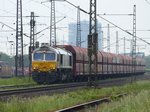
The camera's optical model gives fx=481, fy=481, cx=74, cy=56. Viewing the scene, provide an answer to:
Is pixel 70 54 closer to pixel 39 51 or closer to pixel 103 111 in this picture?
pixel 39 51

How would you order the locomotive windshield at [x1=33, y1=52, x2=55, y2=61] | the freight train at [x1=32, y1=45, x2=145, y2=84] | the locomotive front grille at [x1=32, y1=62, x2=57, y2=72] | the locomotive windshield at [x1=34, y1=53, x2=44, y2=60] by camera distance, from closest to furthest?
the locomotive front grille at [x1=32, y1=62, x2=57, y2=72]
the freight train at [x1=32, y1=45, x2=145, y2=84]
the locomotive windshield at [x1=33, y1=52, x2=55, y2=61]
the locomotive windshield at [x1=34, y1=53, x2=44, y2=60]

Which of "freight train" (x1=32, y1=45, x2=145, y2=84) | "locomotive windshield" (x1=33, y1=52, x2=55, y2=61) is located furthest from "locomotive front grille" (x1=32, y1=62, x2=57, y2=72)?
"locomotive windshield" (x1=33, y1=52, x2=55, y2=61)

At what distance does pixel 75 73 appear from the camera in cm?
4684

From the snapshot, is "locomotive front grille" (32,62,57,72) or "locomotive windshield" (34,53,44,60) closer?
"locomotive front grille" (32,62,57,72)

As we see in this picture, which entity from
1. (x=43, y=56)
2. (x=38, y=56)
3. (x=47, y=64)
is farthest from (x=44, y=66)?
(x=38, y=56)

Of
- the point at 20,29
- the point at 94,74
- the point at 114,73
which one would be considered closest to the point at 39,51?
the point at 20,29

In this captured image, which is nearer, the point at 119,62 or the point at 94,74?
the point at 94,74

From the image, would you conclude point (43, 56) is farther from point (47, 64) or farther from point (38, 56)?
point (47, 64)

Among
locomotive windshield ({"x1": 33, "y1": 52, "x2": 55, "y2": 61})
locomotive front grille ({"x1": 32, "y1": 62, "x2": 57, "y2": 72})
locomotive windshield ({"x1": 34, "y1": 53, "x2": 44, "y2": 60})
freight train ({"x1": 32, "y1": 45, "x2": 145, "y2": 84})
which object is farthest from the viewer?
locomotive windshield ({"x1": 34, "y1": 53, "x2": 44, "y2": 60})

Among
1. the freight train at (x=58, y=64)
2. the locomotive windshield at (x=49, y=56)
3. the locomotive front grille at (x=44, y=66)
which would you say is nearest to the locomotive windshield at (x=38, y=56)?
the freight train at (x=58, y=64)

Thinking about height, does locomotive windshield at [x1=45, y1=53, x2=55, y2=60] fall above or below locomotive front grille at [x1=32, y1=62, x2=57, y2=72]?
above

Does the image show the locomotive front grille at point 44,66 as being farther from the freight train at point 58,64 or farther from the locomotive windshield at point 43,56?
the locomotive windshield at point 43,56

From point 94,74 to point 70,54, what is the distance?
52.5 feet

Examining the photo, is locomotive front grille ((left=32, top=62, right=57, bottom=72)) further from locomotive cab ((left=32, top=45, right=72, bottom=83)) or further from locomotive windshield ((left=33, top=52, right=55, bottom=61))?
locomotive windshield ((left=33, top=52, right=55, bottom=61))
